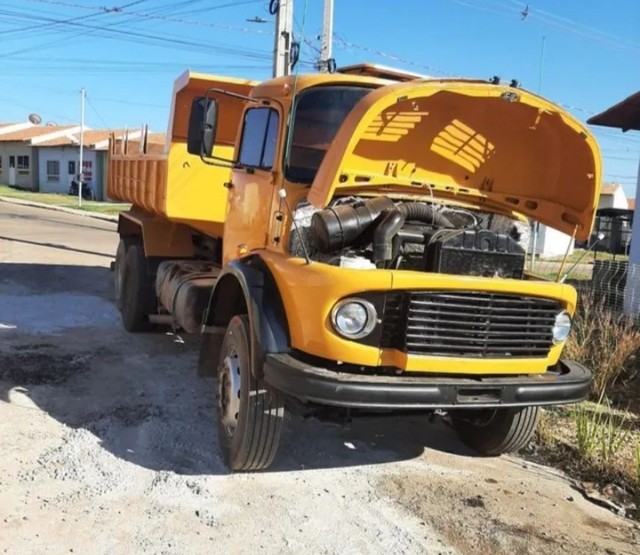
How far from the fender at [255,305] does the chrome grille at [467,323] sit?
635 millimetres

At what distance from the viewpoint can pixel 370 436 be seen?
550cm

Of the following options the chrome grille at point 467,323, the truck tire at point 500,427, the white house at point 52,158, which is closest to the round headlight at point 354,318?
the chrome grille at point 467,323

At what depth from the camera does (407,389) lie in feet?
12.6

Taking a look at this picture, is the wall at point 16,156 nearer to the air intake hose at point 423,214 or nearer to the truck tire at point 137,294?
the truck tire at point 137,294

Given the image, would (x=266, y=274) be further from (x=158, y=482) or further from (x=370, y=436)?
(x=370, y=436)

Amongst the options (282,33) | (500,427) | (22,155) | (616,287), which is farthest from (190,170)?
(22,155)

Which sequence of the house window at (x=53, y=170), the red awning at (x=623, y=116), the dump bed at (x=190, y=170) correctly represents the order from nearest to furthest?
the dump bed at (x=190, y=170)
the red awning at (x=623, y=116)
the house window at (x=53, y=170)

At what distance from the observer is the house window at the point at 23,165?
51.3 metres

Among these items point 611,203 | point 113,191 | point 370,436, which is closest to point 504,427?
point 370,436

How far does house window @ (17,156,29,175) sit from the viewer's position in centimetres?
5134

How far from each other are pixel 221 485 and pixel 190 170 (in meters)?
3.53

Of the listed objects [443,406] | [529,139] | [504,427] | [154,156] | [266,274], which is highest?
[529,139]

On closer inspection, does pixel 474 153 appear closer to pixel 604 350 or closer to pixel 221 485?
pixel 221 485

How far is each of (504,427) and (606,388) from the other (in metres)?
2.31
